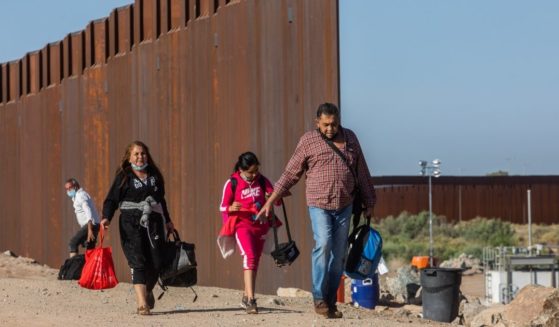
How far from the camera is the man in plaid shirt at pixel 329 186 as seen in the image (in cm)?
1083

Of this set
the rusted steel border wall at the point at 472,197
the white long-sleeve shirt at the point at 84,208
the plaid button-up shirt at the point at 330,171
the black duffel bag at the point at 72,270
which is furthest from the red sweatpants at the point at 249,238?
the rusted steel border wall at the point at 472,197

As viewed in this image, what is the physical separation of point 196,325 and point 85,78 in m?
14.4

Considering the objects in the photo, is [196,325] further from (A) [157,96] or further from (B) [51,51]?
(B) [51,51]

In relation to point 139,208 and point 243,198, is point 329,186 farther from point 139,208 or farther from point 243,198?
point 139,208

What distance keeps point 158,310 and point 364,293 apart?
3.53 metres

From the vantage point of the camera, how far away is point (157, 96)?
20.4 m

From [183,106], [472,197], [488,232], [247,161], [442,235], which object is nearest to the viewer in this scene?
[247,161]

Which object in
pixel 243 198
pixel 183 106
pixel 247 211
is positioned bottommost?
pixel 247 211

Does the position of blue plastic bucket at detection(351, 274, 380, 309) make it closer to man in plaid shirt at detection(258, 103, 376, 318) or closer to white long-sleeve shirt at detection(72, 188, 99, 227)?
white long-sleeve shirt at detection(72, 188, 99, 227)

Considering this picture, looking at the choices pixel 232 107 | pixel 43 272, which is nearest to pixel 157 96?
pixel 232 107

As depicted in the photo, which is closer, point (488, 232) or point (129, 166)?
point (129, 166)

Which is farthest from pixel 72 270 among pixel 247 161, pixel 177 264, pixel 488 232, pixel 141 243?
pixel 488 232

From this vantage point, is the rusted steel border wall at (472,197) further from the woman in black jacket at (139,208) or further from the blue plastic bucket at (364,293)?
the woman in black jacket at (139,208)

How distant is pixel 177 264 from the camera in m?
12.1
